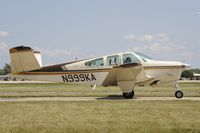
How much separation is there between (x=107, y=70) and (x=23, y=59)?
191 inches

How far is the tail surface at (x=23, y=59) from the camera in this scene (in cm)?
1923

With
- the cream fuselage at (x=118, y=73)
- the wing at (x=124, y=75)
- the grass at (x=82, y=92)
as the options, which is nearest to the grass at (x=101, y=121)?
the wing at (x=124, y=75)

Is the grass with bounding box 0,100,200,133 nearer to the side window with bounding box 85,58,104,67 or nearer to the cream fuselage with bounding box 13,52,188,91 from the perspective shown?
the cream fuselage with bounding box 13,52,188,91

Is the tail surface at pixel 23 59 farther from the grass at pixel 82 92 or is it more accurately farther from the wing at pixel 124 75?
the wing at pixel 124 75

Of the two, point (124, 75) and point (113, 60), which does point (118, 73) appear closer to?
point (124, 75)

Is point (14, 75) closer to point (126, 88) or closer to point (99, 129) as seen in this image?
point (126, 88)

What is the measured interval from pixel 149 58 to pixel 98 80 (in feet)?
10.2

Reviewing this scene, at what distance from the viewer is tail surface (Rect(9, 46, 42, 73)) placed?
63.1 feet

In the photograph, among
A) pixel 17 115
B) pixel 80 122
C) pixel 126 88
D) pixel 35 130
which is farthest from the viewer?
pixel 126 88

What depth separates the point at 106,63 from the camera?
1897 cm

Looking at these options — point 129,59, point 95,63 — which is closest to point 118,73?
point 129,59

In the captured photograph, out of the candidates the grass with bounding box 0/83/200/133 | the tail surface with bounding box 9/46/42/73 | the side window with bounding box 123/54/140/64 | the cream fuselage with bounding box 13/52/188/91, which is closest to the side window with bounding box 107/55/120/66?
the cream fuselage with bounding box 13/52/188/91

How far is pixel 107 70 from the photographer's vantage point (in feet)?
62.0

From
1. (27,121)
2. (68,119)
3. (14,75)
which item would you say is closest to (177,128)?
(68,119)
